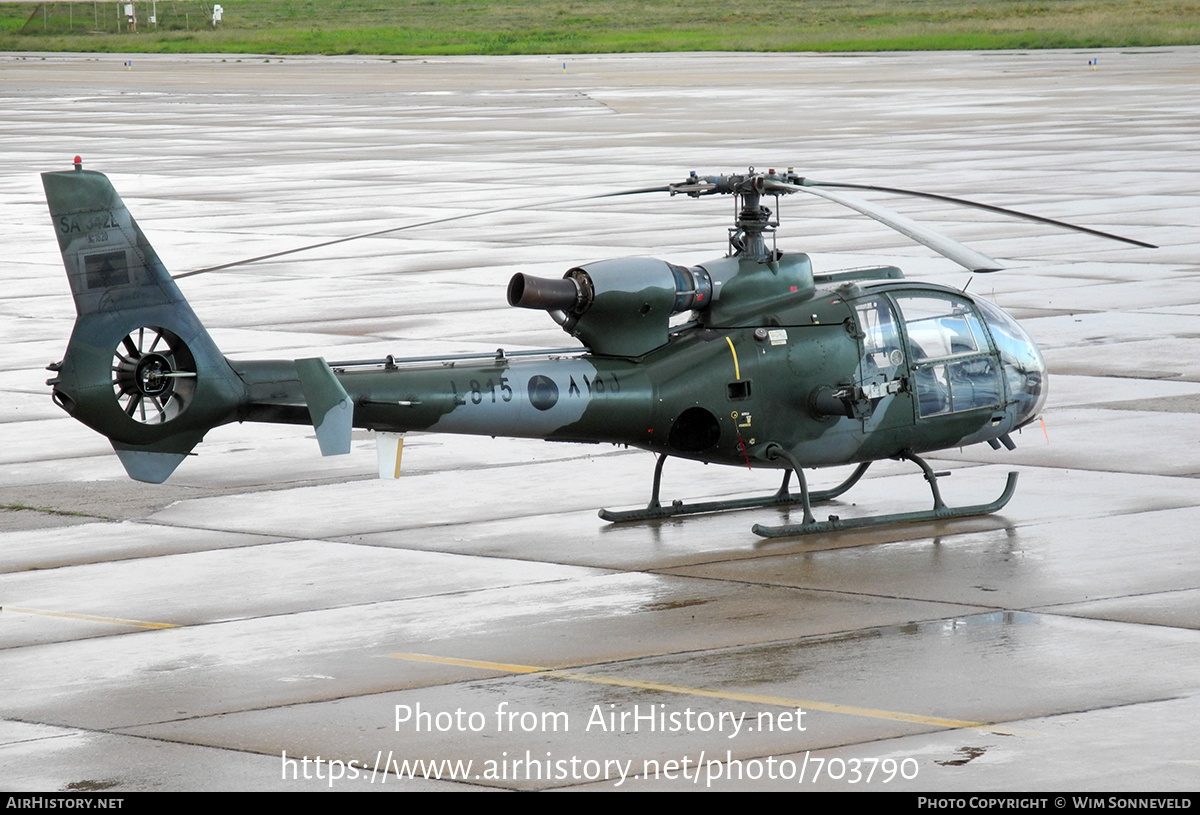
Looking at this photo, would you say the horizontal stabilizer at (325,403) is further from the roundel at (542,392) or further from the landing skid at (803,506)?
the landing skid at (803,506)

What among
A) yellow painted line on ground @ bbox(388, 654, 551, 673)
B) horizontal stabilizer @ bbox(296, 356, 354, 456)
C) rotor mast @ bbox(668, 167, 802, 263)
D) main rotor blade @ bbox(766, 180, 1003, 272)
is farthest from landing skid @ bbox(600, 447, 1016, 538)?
yellow painted line on ground @ bbox(388, 654, 551, 673)

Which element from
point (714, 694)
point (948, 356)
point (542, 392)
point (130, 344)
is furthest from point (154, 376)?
point (948, 356)

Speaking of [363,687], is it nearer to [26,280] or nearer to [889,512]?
[889,512]

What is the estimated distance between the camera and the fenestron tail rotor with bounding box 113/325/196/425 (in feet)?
41.6

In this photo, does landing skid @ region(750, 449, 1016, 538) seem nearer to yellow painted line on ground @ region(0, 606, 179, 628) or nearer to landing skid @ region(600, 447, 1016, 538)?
landing skid @ region(600, 447, 1016, 538)

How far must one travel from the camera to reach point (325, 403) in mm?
12984

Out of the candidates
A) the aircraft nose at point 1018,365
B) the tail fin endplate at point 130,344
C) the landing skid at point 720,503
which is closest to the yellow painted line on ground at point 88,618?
the tail fin endplate at point 130,344

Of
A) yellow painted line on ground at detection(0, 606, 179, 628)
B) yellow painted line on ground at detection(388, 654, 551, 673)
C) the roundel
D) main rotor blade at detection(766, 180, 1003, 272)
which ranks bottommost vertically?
yellow painted line on ground at detection(0, 606, 179, 628)

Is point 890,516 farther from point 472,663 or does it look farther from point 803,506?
point 472,663

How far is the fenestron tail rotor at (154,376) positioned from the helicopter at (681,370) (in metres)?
0.01

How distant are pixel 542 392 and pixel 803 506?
2268mm

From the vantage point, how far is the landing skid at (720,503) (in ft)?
50.3

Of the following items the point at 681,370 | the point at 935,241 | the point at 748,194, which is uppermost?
the point at 748,194

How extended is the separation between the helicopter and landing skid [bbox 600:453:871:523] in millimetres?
18
